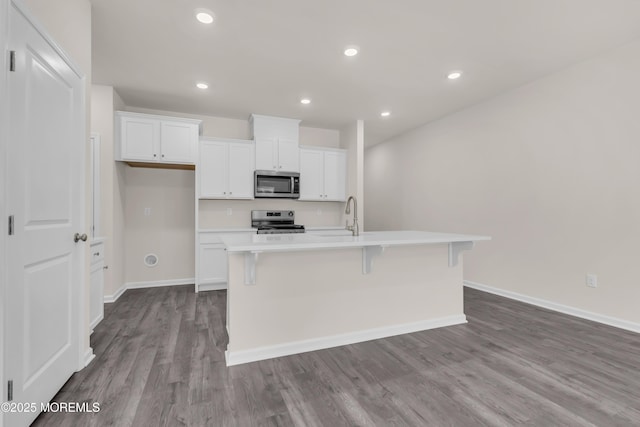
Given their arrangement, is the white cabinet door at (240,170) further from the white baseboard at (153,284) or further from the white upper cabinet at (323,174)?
the white baseboard at (153,284)

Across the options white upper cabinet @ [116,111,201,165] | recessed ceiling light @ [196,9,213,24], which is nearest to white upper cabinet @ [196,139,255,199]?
white upper cabinet @ [116,111,201,165]

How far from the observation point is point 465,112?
14.5ft

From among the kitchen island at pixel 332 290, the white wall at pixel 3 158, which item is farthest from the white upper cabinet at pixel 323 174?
the white wall at pixel 3 158

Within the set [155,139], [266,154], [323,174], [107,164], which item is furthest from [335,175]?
[107,164]

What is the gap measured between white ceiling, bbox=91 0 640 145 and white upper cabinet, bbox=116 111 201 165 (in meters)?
0.33

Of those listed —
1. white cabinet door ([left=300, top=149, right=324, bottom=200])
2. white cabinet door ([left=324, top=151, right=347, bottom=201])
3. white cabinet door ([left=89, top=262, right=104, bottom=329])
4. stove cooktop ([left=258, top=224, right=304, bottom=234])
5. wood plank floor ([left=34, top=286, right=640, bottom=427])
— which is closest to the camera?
wood plank floor ([left=34, top=286, right=640, bottom=427])

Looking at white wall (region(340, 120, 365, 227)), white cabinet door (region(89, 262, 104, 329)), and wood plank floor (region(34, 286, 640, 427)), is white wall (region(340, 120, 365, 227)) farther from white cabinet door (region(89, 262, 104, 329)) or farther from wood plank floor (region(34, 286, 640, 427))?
white cabinet door (region(89, 262, 104, 329))

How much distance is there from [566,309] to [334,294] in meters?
2.70

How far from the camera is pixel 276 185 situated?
466 cm

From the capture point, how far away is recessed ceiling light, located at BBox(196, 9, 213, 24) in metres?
2.32

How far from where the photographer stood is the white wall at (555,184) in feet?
→ 9.19

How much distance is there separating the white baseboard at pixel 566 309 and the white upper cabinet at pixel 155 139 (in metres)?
4.54

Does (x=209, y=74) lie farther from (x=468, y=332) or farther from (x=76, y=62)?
(x=468, y=332)

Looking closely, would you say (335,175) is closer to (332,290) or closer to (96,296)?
(332,290)
